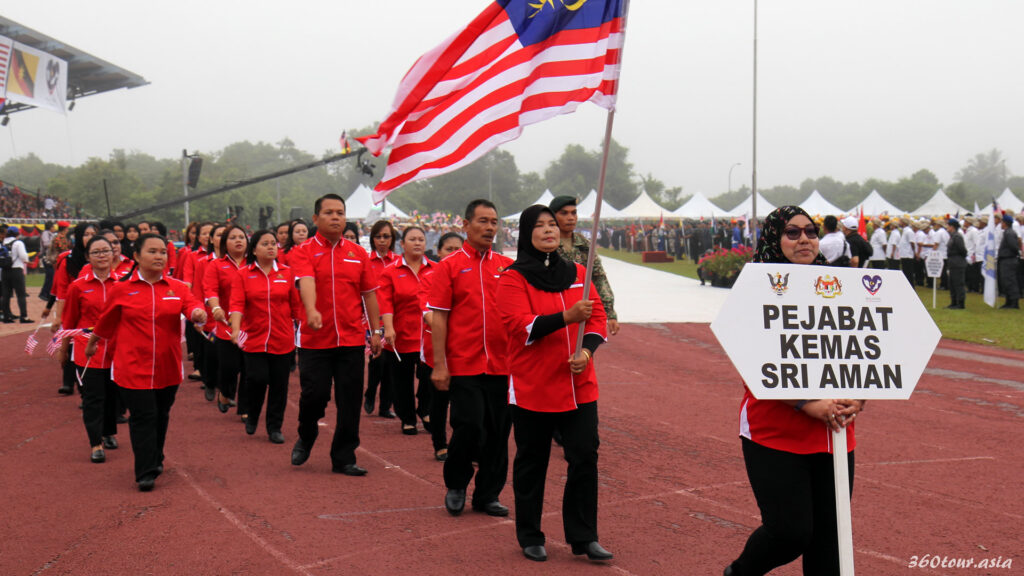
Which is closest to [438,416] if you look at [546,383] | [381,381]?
[381,381]

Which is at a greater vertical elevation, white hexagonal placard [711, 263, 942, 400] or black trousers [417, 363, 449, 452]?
white hexagonal placard [711, 263, 942, 400]

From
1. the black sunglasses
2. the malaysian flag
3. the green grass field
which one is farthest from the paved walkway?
the malaysian flag

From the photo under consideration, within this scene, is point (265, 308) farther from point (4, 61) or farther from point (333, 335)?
point (4, 61)

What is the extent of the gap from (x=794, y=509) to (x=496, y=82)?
318 cm

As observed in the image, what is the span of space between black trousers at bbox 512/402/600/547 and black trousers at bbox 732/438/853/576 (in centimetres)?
117

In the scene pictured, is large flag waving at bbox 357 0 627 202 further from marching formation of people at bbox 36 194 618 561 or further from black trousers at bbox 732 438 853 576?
black trousers at bbox 732 438 853 576

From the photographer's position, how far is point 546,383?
5.05 meters

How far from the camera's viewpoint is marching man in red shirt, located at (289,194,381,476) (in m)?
7.25

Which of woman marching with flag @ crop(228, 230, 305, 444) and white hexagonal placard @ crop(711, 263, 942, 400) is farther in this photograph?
woman marching with flag @ crop(228, 230, 305, 444)

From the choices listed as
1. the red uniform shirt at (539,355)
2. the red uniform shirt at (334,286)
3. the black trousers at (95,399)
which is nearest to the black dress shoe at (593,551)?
the red uniform shirt at (539,355)

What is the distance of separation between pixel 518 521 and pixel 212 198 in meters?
51.8

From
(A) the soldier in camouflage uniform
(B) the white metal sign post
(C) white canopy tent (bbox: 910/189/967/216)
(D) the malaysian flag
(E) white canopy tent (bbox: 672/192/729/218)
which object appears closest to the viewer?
(B) the white metal sign post

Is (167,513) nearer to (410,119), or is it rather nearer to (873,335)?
(410,119)

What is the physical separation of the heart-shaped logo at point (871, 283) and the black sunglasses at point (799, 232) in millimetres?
337
